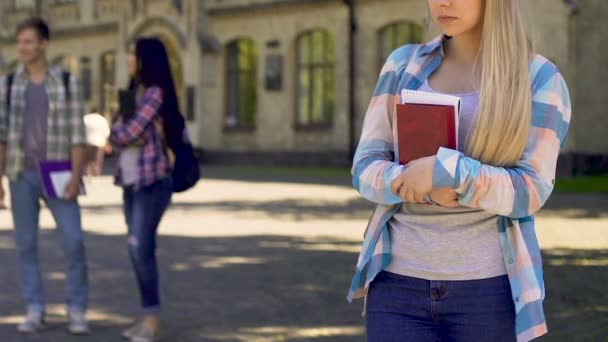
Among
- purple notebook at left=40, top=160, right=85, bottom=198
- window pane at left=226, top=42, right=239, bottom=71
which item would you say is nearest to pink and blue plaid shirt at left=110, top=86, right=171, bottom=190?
purple notebook at left=40, top=160, right=85, bottom=198

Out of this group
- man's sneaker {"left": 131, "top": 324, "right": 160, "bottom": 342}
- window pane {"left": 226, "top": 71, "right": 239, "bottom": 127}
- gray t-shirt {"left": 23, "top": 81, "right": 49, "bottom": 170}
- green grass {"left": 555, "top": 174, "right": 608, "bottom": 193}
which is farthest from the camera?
window pane {"left": 226, "top": 71, "right": 239, "bottom": 127}

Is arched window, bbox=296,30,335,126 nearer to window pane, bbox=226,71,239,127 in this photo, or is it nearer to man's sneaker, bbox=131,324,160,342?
window pane, bbox=226,71,239,127

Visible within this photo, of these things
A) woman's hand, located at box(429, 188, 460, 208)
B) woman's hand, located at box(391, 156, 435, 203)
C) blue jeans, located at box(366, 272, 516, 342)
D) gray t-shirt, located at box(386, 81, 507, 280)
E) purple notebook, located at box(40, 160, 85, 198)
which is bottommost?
purple notebook, located at box(40, 160, 85, 198)

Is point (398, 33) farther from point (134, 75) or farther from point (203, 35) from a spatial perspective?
point (134, 75)

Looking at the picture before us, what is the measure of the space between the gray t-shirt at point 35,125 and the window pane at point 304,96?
25905mm

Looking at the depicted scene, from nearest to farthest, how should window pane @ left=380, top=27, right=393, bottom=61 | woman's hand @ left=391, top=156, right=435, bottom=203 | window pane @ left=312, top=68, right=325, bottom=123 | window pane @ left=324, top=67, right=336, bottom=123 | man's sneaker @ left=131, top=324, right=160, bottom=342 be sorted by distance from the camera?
1. woman's hand @ left=391, top=156, right=435, bottom=203
2. man's sneaker @ left=131, top=324, right=160, bottom=342
3. window pane @ left=380, top=27, right=393, bottom=61
4. window pane @ left=324, top=67, right=336, bottom=123
5. window pane @ left=312, top=68, right=325, bottom=123

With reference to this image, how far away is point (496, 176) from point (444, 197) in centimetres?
14

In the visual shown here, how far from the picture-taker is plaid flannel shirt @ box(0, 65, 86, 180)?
22.9 ft

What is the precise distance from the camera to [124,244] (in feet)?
38.7

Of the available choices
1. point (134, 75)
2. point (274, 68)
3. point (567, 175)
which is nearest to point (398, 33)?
point (274, 68)

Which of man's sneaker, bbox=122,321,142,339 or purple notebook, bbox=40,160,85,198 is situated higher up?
purple notebook, bbox=40,160,85,198

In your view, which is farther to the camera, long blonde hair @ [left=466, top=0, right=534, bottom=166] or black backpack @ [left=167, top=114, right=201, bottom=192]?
black backpack @ [left=167, top=114, right=201, bottom=192]

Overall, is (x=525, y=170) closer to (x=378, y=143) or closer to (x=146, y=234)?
(x=378, y=143)

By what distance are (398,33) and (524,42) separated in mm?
28337
